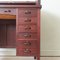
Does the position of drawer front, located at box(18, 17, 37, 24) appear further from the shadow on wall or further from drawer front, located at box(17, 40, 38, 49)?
the shadow on wall

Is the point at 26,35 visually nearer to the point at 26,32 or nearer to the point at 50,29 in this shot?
the point at 26,32

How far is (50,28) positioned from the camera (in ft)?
8.40

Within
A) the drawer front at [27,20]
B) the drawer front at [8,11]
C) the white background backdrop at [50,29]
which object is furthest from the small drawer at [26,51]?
the white background backdrop at [50,29]

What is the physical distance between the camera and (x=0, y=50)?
2506mm

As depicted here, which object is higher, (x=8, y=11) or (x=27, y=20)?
(x=8, y=11)

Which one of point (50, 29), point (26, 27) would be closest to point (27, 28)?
point (26, 27)

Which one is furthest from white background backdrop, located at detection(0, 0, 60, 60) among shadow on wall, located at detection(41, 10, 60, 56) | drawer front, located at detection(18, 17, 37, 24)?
drawer front, located at detection(18, 17, 37, 24)

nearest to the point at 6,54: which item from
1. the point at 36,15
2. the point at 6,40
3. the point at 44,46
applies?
the point at 6,40

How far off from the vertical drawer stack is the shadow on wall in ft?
2.42

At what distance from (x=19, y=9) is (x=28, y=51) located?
0.51 metres

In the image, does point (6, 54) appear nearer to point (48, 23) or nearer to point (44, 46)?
point (44, 46)

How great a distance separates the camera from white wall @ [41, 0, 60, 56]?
2531 mm

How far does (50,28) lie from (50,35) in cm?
12

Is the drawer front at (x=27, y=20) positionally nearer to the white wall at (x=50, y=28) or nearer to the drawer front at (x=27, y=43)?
the drawer front at (x=27, y=43)
